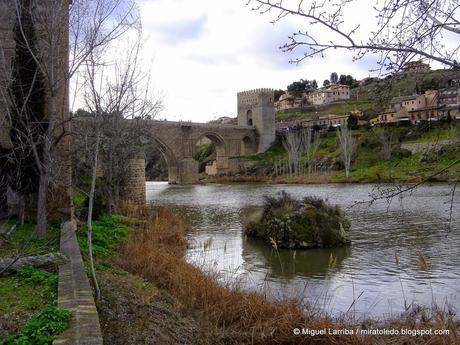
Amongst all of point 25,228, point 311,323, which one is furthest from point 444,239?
point 25,228

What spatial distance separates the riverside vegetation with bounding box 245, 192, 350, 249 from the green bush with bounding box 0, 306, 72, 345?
7.75m

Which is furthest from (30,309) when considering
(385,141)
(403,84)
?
(385,141)

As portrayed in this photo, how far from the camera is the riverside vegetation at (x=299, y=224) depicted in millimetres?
11359

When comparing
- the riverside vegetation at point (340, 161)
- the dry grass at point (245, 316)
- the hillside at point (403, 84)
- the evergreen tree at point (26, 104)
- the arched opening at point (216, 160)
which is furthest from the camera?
the arched opening at point (216, 160)

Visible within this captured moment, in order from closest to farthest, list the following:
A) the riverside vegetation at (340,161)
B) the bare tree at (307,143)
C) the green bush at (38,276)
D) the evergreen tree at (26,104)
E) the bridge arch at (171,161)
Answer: the green bush at (38,276)
the evergreen tree at (26,104)
the riverside vegetation at (340,161)
the bare tree at (307,143)
the bridge arch at (171,161)

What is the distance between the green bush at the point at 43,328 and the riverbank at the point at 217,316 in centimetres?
58

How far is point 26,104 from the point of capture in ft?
29.6

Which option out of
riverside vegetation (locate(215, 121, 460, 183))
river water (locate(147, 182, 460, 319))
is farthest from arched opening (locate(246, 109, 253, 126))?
Result: river water (locate(147, 182, 460, 319))

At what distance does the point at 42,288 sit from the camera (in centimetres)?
497

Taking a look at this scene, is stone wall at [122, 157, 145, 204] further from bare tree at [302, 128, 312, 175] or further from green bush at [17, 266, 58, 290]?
bare tree at [302, 128, 312, 175]

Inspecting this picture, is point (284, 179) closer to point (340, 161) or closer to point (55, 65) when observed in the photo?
point (340, 161)

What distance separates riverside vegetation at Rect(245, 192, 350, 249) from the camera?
11.4m

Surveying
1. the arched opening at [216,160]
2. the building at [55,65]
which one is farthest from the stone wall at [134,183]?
the arched opening at [216,160]

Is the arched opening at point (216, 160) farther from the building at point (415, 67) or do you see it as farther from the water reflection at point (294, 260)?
the building at point (415, 67)
